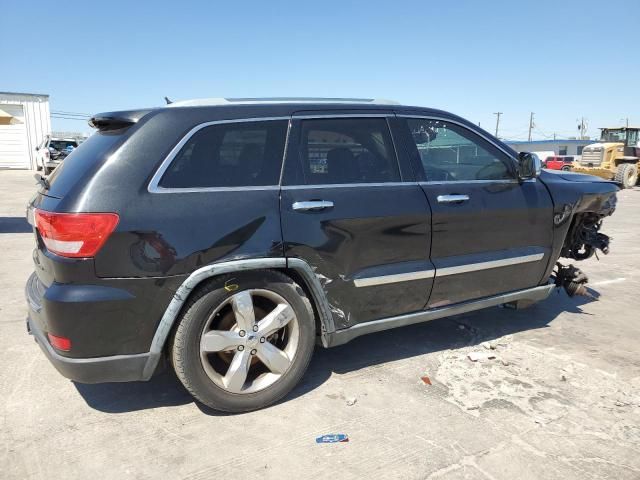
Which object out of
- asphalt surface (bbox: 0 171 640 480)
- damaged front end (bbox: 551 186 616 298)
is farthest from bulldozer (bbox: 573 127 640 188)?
asphalt surface (bbox: 0 171 640 480)

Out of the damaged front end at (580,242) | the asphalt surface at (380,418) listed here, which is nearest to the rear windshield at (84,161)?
the asphalt surface at (380,418)

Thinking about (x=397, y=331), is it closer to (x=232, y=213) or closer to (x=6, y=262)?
(x=232, y=213)

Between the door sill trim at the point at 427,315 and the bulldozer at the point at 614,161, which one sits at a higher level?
the bulldozer at the point at 614,161

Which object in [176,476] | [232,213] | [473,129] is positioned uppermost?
[473,129]

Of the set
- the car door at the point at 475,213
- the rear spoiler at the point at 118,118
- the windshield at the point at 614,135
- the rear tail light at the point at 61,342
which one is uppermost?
the windshield at the point at 614,135

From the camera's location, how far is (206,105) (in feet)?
9.46

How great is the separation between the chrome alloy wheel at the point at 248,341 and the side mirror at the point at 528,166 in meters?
2.25

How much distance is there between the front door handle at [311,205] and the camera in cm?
291

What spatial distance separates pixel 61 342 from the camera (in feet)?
8.34

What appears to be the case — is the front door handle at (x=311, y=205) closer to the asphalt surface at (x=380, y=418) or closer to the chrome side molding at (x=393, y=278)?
the chrome side molding at (x=393, y=278)

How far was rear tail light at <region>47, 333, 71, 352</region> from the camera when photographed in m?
2.53

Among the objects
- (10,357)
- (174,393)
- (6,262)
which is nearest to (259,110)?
(174,393)

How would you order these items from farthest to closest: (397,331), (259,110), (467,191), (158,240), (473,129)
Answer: (397,331), (473,129), (467,191), (259,110), (158,240)

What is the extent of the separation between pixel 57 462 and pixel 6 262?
5.09 metres
